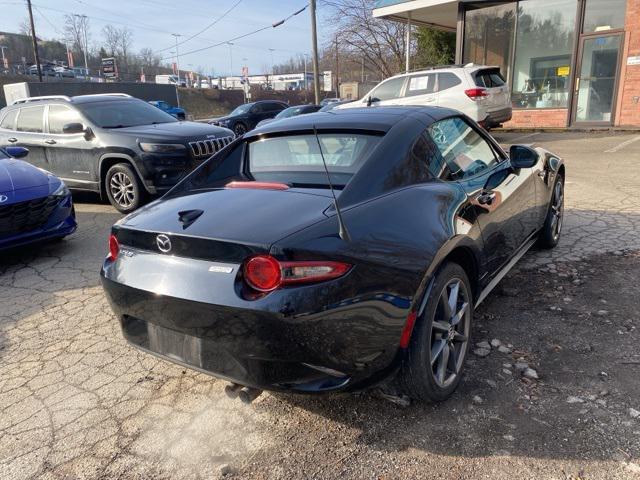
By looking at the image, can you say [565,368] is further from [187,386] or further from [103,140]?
[103,140]

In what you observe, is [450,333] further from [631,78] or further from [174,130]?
[631,78]

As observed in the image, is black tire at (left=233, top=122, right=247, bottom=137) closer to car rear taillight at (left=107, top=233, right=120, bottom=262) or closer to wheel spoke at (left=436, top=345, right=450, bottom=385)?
car rear taillight at (left=107, top=233, right=120, bottom=262)

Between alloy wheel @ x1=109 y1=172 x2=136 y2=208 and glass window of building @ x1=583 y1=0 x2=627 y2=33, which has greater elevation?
glass window of building @ x1=583 y1=0 x2=627 y2=33

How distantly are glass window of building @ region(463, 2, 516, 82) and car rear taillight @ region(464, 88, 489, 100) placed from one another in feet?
19.9

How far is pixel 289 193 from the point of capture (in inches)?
102

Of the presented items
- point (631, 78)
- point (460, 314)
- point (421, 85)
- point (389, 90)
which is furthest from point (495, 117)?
point (460, 314)

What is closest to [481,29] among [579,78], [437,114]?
[579,78]

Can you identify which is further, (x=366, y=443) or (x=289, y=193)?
(x=289, y=193)

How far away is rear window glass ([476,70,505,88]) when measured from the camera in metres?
11.2

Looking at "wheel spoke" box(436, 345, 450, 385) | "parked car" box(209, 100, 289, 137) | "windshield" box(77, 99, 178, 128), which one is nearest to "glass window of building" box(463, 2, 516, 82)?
"parked car" box(209, 100, 289, 137)

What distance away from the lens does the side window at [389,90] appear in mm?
12164

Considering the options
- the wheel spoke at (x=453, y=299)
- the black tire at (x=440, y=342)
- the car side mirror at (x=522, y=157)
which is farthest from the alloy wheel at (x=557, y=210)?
the wheel spoke at (x=453, y=299)

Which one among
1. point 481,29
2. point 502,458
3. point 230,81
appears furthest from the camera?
point 230,81

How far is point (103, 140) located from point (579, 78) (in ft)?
44.4
